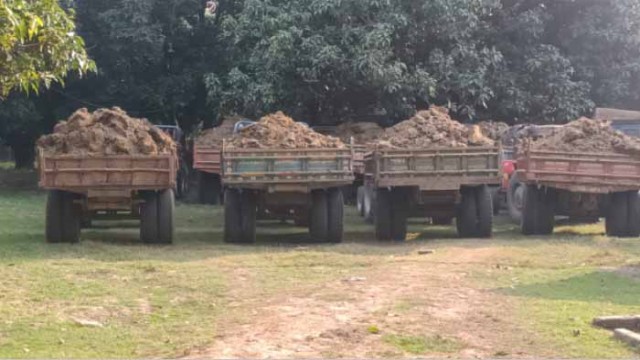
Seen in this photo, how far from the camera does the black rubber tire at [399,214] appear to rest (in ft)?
48.1

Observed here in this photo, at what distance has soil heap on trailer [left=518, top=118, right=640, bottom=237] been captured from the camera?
47.3 feet

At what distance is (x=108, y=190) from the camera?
13.1 m

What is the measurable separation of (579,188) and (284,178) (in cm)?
488

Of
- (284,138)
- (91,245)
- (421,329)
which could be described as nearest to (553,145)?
(284,138)

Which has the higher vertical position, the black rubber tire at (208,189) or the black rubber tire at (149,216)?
the black rubber tire at (208,189)

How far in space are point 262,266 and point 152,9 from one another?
16.8 meters

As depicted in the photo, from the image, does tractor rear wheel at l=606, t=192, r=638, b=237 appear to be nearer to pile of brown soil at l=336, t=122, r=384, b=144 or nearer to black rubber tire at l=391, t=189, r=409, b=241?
black rubber tire at l=391, t=189, r=409, b=241

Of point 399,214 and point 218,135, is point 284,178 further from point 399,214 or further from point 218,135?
point 218,135

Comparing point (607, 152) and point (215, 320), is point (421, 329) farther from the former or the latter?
point (607, 152)

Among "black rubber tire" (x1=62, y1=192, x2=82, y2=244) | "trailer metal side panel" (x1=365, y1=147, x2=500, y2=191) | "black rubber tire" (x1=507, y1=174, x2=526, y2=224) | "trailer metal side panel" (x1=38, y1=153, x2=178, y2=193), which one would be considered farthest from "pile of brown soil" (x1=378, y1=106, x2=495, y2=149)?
"black rubber tire" (x1=62, y1=192, x2=82, y2=244)

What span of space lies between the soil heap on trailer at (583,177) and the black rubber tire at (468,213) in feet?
4.05

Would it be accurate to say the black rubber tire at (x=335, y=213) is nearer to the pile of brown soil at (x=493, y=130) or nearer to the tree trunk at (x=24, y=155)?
the pile of brown soil at (x=493, y=130)

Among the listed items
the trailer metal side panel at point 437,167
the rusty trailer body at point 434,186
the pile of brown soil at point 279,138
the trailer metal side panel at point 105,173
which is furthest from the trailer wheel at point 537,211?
the trailer metal side panel at point 105,173

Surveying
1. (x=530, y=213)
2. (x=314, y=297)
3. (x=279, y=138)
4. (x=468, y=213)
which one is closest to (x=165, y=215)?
(x=279, y=138)
